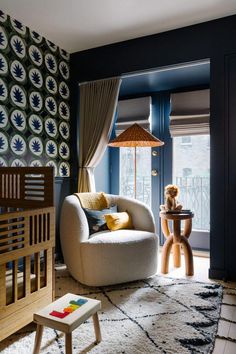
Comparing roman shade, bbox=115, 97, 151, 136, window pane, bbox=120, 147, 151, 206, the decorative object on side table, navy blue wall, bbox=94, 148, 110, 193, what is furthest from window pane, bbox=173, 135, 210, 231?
navy blue wall, bbox=94, 148, 110, 193

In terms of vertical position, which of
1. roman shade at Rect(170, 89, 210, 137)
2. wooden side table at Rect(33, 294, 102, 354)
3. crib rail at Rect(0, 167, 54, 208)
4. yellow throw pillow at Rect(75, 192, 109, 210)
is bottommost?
wooden side table at Rect(33, 294, 102, 354)

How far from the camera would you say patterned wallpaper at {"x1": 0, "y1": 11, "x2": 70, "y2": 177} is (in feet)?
8.02

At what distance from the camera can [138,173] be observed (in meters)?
3.80

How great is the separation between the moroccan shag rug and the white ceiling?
2.39 m

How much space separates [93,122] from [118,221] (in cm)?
121

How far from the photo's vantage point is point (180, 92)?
350 centimetres

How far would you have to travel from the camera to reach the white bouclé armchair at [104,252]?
2.26 meters

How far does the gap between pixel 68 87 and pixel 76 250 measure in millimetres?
1942

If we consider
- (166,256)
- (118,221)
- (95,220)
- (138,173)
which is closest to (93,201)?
(95,220)

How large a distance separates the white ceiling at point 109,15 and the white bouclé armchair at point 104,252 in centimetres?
168

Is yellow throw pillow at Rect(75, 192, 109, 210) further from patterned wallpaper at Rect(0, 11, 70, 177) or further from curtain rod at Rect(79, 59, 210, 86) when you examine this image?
curtain rod at Rect(79, 59, 210, 86)

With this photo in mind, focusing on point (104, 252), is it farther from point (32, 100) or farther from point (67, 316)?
point (32, 100)

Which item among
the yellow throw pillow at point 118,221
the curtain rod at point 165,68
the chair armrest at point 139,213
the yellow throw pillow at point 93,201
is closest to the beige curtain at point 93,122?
the curtain rod at point 165,68

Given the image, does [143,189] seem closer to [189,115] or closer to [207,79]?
[189,115]
